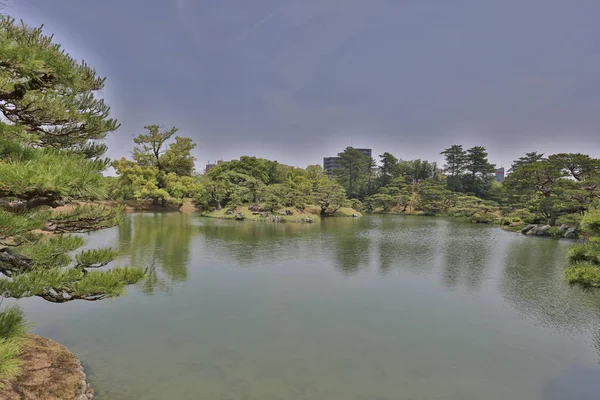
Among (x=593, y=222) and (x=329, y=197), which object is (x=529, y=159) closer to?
(x=329, y=197)

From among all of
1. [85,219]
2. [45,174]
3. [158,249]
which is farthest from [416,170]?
[45,174]

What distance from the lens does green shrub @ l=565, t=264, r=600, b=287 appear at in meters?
3.69

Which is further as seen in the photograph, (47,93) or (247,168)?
(247,168)

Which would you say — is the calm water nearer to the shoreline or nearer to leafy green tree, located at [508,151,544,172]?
the shoreline

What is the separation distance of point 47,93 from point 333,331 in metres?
5.40

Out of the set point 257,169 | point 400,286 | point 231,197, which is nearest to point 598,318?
point 400,286

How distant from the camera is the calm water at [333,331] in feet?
14.5

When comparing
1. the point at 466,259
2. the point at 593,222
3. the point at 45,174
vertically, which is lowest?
the point at 466,259

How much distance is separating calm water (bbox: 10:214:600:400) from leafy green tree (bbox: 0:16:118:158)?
10.1ft

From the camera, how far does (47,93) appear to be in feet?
10.5

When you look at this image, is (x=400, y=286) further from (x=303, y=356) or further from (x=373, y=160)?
(x=373, y=160)

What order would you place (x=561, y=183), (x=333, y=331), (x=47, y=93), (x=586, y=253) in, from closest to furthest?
(x=47, y=93) → (x=586, y=253) → (x=333, y=331) → (x=561, y=183)

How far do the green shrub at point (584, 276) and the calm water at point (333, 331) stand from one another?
1.69 meters

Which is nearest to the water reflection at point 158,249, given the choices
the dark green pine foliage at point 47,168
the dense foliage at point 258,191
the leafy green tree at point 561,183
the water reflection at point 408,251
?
the dark green pine foliage at point 47,168
